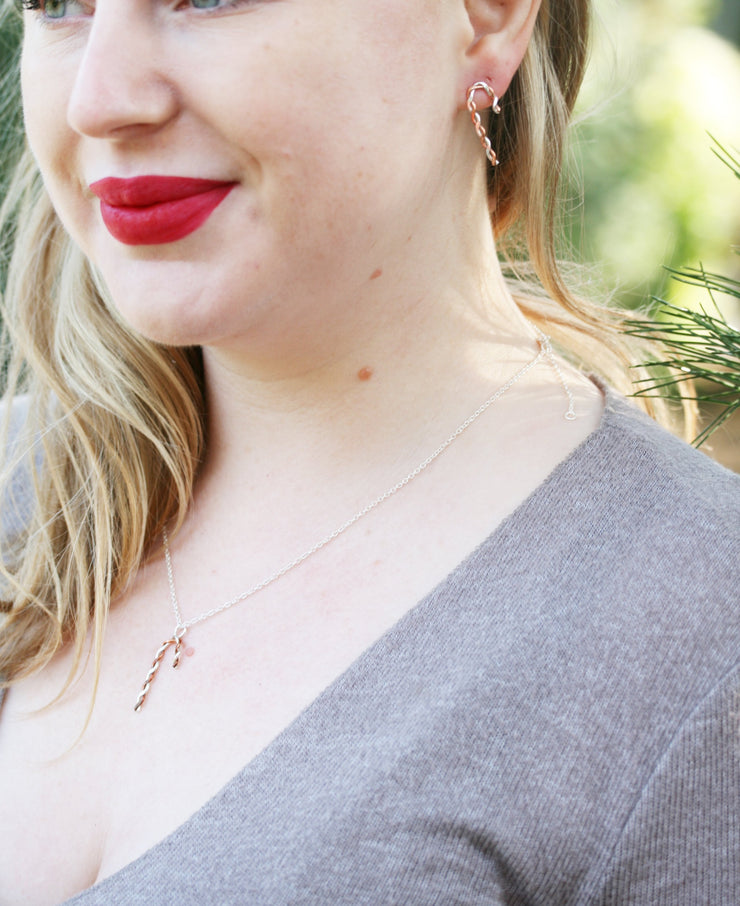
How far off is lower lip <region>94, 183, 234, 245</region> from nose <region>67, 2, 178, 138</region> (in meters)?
0.09

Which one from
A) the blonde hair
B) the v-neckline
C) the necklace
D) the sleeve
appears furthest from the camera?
the blonde hair

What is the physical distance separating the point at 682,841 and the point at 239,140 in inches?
34.3

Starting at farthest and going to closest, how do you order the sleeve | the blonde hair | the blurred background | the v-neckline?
the blurred background, the blonde hair, the v-neckline, the sleeve

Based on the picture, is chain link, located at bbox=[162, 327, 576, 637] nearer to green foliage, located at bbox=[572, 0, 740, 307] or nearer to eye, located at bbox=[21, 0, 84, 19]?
eye, located at bbox=[21, 0, 84, 19]

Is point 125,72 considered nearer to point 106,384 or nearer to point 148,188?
point 148,188

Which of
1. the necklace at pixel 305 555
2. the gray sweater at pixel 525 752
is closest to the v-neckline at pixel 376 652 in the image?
the gray sweater at pixel 525 752

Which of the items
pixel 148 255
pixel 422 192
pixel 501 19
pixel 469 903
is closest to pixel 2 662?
pixel 148 255

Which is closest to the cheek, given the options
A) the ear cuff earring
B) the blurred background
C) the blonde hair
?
the blonde hair

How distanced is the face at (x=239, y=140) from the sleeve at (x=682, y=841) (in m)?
0.68

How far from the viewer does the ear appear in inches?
52.7

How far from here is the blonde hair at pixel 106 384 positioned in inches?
60.0

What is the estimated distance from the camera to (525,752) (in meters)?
1.13

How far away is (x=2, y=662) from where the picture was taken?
1.51 meters

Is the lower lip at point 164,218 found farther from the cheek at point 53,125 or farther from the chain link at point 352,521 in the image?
the chain link at point 352,521
